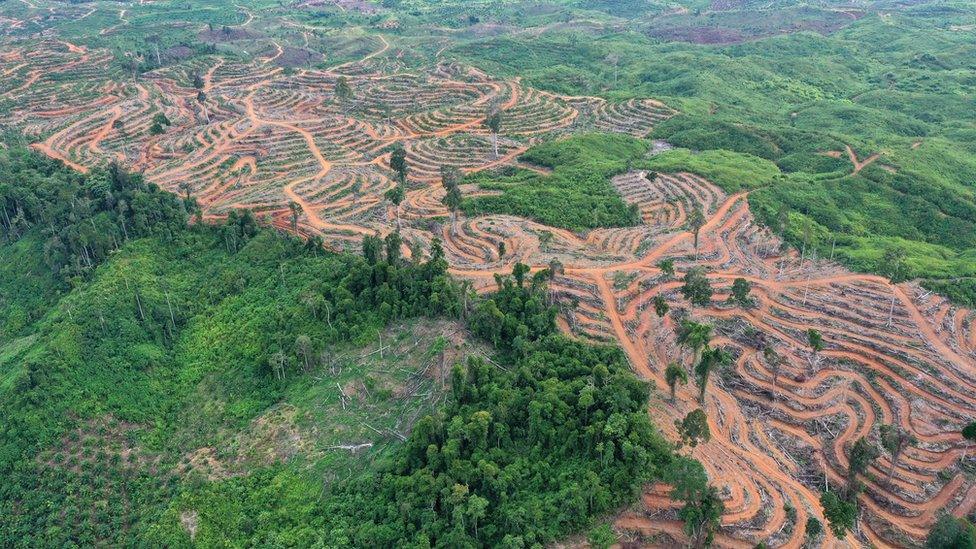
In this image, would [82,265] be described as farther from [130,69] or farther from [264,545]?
[130,69]

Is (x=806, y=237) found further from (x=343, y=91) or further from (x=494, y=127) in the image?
(x=343, y=91)

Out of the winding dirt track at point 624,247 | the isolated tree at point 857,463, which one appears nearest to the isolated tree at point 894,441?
the winding dirt track at point 624,247

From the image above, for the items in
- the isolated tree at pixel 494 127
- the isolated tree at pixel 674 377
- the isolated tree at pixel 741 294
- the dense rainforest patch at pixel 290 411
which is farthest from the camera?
the isolated tree at pixel 494 127

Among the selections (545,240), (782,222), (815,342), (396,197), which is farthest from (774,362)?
(396,197)

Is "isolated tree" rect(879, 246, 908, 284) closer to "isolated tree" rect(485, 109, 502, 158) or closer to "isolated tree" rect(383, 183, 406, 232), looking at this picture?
"isolated tree" rect(383, 183, 406, 232)

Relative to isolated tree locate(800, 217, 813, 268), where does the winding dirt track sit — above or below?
below

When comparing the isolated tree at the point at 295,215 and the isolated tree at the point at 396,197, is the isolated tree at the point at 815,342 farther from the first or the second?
the isolated tree at the point at 295,215

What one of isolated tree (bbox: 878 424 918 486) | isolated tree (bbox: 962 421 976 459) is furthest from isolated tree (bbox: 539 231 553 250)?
isolated tree (bbox: 962 421 976 459)

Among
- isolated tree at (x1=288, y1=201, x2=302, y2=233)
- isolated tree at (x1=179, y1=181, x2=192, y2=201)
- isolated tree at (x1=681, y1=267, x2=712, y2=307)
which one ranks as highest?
isolated tree at (x1=681, y1=267, x2=712, y2=307)
